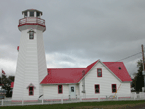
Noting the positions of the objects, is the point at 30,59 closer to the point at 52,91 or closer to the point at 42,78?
the point at 42,78

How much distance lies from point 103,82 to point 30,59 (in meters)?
10.9

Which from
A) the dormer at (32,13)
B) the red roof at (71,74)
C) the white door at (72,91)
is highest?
the dormer at (32,13)

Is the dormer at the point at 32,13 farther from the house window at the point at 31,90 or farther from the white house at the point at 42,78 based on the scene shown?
the house window at the point at 31,90

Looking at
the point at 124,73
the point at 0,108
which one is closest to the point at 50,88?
the point at 0,108

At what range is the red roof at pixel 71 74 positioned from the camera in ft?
86.9

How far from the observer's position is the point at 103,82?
85.9 ft

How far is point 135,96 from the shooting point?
23766mm

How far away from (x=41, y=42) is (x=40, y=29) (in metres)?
1.94

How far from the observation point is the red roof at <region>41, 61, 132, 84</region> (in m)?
26.5

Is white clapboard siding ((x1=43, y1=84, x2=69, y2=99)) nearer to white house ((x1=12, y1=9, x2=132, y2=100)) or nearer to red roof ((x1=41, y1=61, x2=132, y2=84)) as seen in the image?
white house ((x1=12, y1=9, x2=132, y2=100))

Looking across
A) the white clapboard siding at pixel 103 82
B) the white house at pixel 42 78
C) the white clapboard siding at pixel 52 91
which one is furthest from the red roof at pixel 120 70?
the white clapboard siding at pixel 52 91

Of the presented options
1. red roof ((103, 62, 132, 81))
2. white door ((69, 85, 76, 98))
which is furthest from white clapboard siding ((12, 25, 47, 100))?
red roof ((103, 62, 132, 81))

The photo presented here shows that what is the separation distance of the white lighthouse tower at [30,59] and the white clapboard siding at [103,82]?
6593 mm

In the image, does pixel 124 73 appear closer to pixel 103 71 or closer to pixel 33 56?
pixel 103 71
